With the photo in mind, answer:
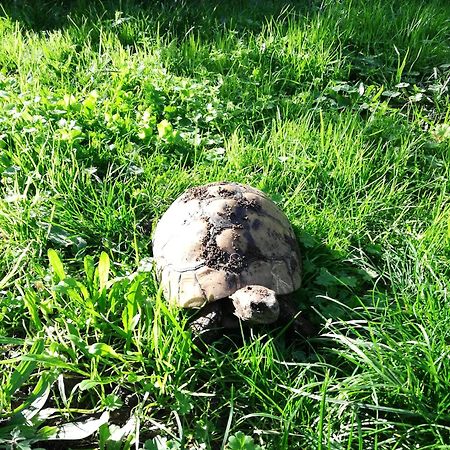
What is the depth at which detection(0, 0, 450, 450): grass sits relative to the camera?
193cm

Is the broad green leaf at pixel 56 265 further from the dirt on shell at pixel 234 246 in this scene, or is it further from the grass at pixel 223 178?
the dirt on shell at pixel 234 246

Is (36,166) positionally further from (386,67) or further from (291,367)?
(386,67)

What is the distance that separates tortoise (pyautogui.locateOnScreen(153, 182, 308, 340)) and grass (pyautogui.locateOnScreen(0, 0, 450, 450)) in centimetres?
11

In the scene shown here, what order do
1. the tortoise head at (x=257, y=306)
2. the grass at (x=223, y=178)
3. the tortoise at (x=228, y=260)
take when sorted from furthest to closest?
the tortoise at (x=228, y=260), the tortoise head at (x=257, y=306), the grass at (x=223, y=178)

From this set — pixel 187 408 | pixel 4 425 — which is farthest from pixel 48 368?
pixel 187 408

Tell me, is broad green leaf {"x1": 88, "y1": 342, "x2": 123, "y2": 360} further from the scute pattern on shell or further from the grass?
the scute pattern on shell

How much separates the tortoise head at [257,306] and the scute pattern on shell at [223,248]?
0.29ft

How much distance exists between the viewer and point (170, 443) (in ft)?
6.10

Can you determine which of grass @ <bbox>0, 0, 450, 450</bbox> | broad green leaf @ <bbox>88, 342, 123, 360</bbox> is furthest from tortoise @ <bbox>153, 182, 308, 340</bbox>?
broad green leaf @ <bbox>88, 342, 123, 360</bbox>

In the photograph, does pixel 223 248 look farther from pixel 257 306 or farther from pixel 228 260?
pixel 257 306

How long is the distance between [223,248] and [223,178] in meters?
0.78

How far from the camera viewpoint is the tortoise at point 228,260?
2197 millimetres

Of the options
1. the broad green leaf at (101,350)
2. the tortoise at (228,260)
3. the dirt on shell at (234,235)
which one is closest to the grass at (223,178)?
the broad green leaf at (101,350)

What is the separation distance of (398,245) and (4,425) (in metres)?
1.92
